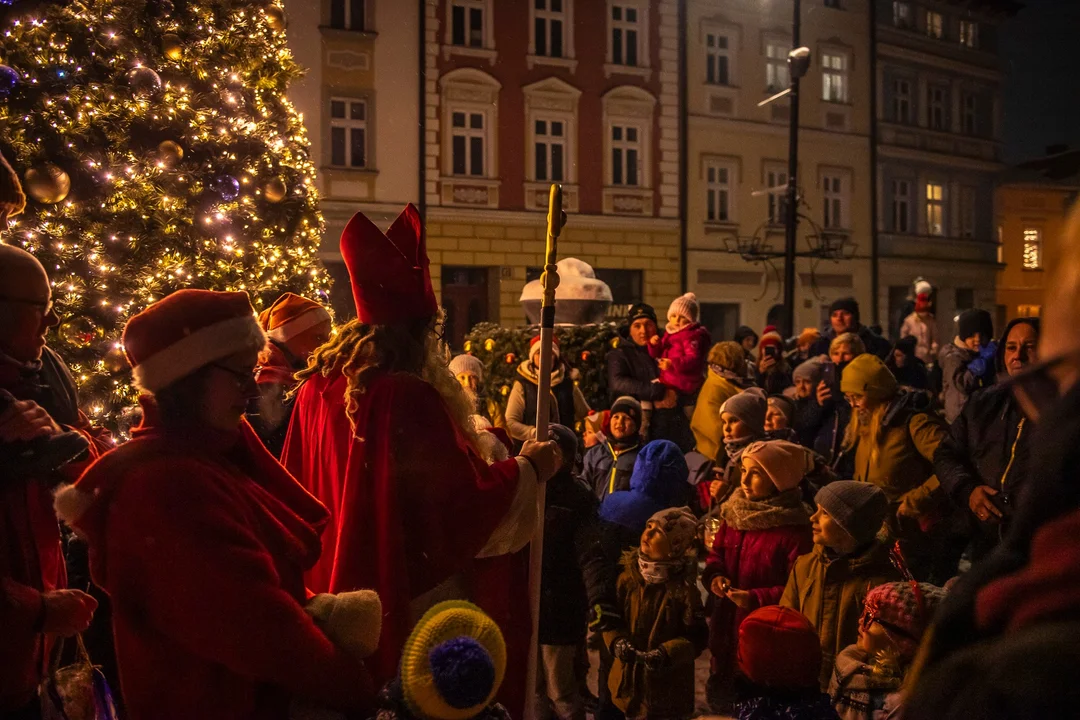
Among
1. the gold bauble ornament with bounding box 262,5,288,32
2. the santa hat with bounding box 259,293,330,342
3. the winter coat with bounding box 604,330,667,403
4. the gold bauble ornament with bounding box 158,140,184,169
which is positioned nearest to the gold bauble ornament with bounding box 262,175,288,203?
the gold bauble ornament with bounding box 158,140,184,169

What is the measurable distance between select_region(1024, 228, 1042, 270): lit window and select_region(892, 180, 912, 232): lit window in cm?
522

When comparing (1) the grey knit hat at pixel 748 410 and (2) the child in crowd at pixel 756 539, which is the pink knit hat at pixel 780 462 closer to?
(2) the child in crowd at pixel 756 539

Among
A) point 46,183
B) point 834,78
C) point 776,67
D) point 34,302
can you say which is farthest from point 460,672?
point 834,78

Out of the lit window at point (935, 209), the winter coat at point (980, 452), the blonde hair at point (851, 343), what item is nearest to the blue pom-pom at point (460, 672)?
the winter coat at point (980, 452)

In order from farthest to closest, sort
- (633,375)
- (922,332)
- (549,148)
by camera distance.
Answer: (549,148) < (922,332) < (633,375)

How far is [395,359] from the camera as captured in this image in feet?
9.88

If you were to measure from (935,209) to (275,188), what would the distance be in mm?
25714

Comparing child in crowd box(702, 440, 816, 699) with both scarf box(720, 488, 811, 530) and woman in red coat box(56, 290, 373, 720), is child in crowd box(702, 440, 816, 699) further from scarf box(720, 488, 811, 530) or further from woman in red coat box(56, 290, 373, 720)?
woman in red coat box(56, 290, 373, 720)

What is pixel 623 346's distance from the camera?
7703mm

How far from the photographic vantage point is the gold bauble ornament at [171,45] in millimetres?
6430

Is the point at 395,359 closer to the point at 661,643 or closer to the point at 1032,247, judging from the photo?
the point at 661,643

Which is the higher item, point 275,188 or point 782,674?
point 275,188

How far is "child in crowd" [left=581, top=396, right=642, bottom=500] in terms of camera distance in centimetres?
568

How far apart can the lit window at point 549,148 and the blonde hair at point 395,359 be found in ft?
61.8
